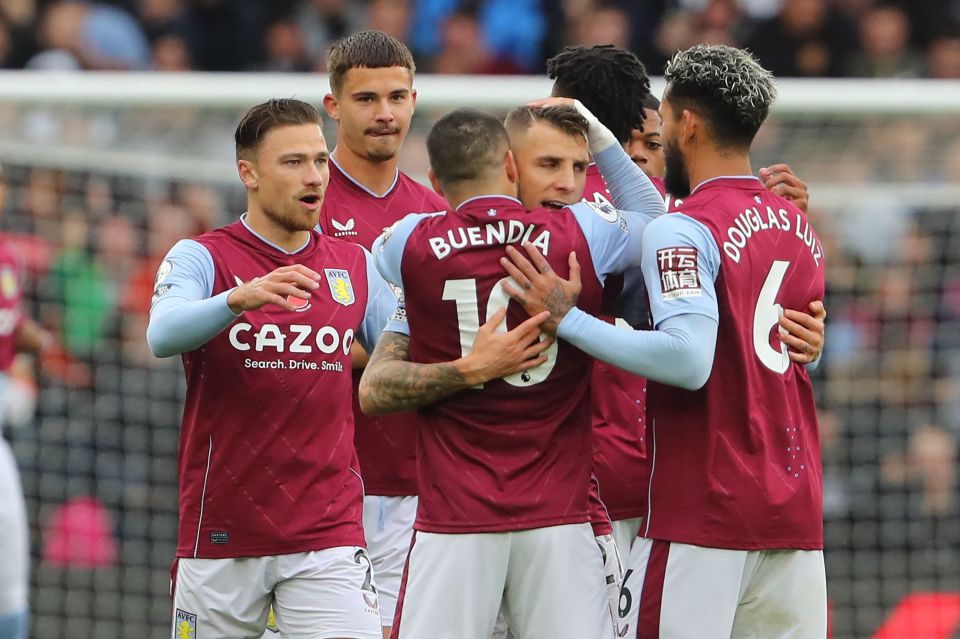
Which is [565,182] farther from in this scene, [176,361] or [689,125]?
[176,361]

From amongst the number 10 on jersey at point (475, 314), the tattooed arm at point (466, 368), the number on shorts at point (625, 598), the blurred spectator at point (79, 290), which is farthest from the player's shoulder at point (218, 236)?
the blurred spectator at point (79, 290)

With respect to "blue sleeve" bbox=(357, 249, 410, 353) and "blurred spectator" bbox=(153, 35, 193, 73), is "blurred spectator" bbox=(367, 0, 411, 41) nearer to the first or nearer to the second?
"blurred spectator" bbox=(153, 35, 193, 73)

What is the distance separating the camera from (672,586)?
185 inches

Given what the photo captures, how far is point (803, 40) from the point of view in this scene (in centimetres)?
1138

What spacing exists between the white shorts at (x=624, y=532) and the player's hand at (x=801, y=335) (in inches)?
40.2

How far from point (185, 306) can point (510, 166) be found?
3.59ft

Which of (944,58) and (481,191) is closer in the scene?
(481,191)

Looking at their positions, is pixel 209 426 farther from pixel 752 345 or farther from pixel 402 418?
pixel 752 345

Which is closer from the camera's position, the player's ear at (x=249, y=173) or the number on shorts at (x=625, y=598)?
the number on shorts at (x=625, y=598)

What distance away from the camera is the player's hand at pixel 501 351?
15.2 ft

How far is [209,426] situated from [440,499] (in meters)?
1.01

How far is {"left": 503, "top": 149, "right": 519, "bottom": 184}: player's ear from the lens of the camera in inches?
188

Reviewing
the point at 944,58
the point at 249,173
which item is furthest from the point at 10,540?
the point at 944,58

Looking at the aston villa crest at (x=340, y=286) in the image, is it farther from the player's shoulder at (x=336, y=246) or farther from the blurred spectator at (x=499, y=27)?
the blurred spectator at (x=499, y=27)
